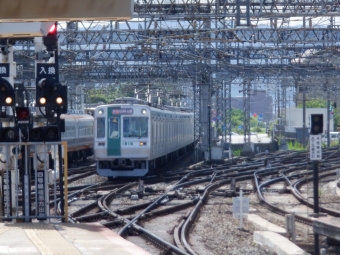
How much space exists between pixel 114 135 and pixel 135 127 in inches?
27.2

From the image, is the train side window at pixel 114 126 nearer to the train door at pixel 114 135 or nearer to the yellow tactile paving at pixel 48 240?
the train door at pixel 114 135

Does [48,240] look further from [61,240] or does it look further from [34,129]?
[34,129]

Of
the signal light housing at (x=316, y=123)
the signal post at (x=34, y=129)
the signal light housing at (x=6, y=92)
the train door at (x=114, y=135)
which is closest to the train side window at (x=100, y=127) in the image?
the train door at (x=114, y=135)

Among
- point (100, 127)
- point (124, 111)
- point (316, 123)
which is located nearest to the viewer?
point (316, 123)

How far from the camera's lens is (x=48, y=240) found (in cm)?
675

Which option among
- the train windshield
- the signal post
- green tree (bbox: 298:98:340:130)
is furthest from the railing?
green tree (bbox: 298:98:340:130)

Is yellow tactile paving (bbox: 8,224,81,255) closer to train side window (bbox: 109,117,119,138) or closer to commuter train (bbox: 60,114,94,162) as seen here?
train side window (bbox: 109,117,119,138)

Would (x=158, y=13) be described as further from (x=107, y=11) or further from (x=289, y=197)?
(x=107, y=11)

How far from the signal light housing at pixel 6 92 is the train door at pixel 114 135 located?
12.6 meters

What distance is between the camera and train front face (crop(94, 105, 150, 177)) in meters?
22.0

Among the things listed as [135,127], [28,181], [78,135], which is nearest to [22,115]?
[28,181]

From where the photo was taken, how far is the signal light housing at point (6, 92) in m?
9.41

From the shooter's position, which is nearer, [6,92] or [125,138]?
[6,92]

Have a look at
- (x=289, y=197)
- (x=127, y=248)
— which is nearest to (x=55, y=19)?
(x=127, y=248)
